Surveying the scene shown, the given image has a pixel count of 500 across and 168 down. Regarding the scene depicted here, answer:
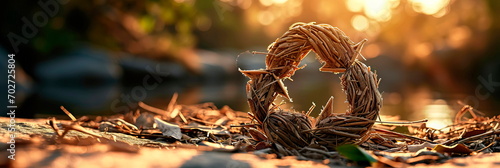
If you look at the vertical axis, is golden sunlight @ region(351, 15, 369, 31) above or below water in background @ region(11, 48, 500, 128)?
above

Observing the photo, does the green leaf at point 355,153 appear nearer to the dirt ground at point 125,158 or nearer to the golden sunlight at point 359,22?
the dirt ground at point 125,158

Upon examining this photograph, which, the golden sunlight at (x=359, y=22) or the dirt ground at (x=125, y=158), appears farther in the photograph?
the golden sunlight at (x=359, y=22)

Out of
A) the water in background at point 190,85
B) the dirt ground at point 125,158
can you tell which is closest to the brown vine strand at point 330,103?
the dirt ground at point 125,158

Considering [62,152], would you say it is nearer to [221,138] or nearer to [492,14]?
[221,138]

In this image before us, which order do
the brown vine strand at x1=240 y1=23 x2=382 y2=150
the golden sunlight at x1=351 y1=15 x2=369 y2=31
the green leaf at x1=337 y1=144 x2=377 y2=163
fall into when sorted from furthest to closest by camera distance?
the golden sunlight at x1=351 y1=15 x2=369 y2=31 → the brown vine strand at x1=240 y1=23 x2=382 y2=150 → the green leaf at x1=337 y1=144 x2=377 y2=163

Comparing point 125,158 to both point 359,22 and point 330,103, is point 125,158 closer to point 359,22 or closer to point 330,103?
point 330,103

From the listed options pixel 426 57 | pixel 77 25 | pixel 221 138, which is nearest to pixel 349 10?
pixel 426 57

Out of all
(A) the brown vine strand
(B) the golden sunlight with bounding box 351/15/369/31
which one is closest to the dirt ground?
(A) the brown vine strand

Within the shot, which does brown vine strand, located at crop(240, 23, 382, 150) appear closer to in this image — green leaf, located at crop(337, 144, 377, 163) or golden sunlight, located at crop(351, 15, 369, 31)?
green leaf, located at crop(337, 144, 377, 163)
